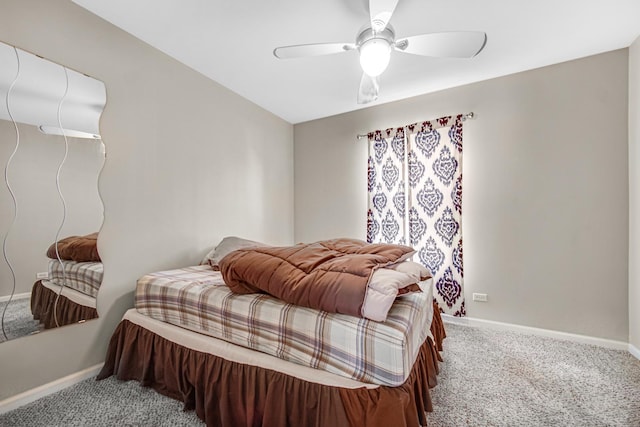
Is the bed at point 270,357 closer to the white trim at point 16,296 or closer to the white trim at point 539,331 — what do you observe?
the white trim at point 16,296

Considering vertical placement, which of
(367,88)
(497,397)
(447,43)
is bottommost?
(497,397)

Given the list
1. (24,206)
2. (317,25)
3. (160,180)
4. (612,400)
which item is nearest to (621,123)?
(612,400)

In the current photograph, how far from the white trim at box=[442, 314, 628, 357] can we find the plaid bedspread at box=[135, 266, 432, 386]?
1.49m

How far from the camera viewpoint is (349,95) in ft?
10.6

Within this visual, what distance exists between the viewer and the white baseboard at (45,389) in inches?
63.6

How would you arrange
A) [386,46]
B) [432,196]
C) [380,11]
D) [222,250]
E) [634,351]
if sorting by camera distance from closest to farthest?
[380,11] → [386,46] → [634,351] → [222,250] → [432,196]

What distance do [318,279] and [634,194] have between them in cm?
270

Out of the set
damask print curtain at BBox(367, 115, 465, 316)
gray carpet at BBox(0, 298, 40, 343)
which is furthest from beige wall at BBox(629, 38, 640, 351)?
gray carpet at BBox(0, 298, 40, 343)

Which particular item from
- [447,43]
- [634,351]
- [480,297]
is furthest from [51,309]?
[634,351]

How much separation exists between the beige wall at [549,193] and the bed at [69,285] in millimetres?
3253

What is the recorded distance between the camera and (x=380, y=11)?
1.52 m

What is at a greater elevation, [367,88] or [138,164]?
[367,88]

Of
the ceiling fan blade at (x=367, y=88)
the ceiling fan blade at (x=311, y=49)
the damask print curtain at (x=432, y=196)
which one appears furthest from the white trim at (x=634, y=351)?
the ceiling fan blade at (x=311, y=49)

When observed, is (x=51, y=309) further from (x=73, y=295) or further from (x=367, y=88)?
(x=367, y=88)
